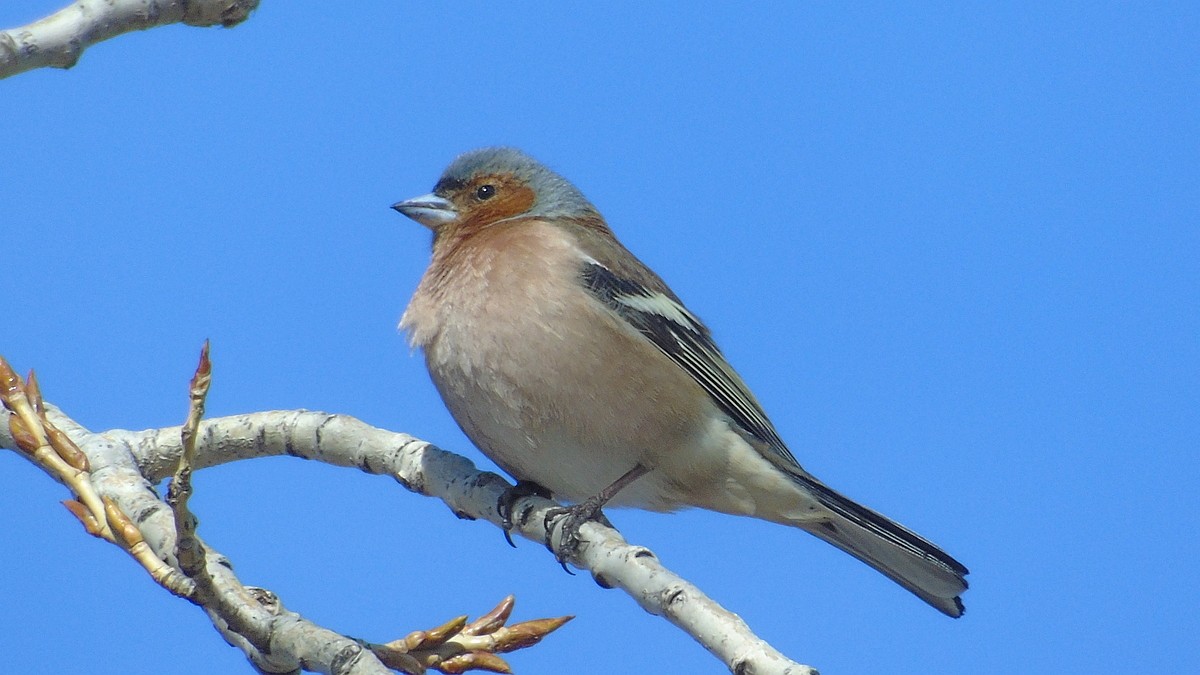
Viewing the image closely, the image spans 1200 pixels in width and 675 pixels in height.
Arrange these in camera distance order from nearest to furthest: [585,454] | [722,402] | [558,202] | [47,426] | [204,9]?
[47,426] → [204,9] → [585,454] → [722,402] → [558,202]

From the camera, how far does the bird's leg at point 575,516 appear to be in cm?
467

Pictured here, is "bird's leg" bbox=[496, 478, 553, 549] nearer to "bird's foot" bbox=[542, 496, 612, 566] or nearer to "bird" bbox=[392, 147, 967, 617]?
"bird" bbox=[392, 147, 967, 617]

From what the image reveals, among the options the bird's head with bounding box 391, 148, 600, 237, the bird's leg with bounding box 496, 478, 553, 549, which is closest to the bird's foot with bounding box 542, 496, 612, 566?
the bird's leg with bounding box 496, 478, 553, 549

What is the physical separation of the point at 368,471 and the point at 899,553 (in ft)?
8.41

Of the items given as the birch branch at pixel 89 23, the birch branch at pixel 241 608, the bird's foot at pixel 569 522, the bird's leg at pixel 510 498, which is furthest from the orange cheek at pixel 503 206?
the birch branch at pixel 241 608

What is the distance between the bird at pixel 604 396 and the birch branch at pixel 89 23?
77.3 inches

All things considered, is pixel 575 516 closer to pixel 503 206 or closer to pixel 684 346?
pixel 684 346

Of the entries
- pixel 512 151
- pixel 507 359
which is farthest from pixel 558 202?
pixel 507 359

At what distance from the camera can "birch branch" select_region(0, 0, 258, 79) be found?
12.0ft

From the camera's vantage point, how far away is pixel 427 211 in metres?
6.71

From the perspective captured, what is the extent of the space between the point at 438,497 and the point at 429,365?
34.1 inches

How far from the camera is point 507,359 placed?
535 cm

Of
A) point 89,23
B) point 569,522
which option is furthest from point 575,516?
point 89,23

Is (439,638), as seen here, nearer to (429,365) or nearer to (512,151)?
(429,365)
